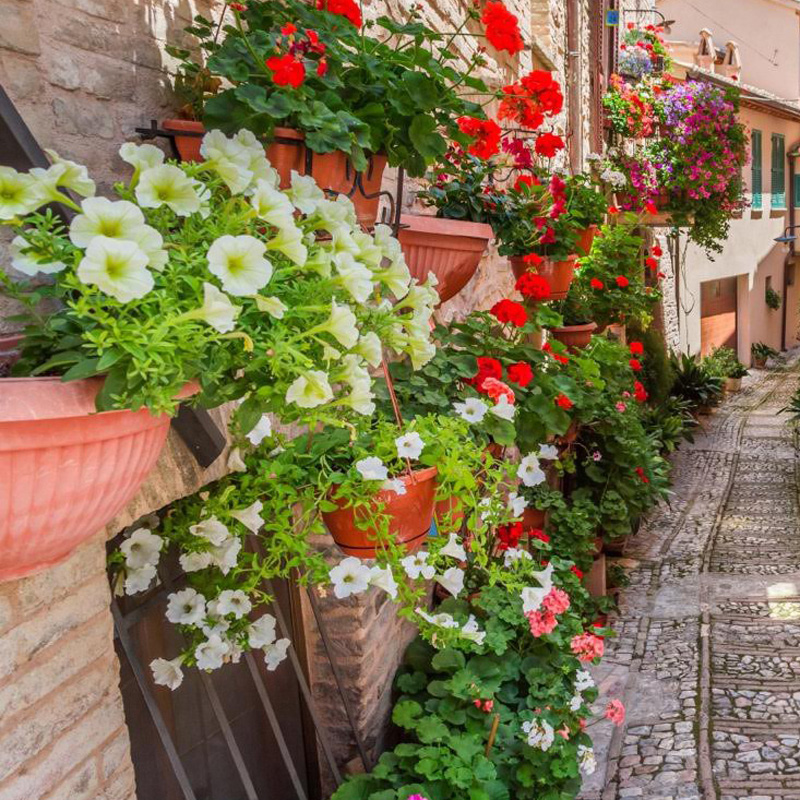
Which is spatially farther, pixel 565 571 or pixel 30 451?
pixel 565 571

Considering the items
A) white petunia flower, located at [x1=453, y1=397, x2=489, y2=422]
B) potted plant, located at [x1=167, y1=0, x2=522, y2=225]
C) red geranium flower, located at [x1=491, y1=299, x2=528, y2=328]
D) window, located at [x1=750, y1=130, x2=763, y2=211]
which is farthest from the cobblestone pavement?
window, located at [x1=750, y1=130, x2=763, y2=211]

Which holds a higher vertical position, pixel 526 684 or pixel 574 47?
pixel 574 47

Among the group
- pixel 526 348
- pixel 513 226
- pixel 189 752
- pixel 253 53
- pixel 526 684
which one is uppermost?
pixel 253 53

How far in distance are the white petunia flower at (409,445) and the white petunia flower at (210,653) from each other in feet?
2.11

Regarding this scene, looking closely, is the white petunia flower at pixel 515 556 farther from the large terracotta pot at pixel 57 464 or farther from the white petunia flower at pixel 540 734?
the large terracotta pot at pixel 57 464

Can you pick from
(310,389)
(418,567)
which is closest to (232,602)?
(418,567)

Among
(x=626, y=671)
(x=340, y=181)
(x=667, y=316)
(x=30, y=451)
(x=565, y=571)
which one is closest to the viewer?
(x=30, y=451)

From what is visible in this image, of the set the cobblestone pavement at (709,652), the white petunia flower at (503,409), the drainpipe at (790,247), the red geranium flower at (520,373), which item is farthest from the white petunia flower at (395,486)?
the drainpipe at (790,247)

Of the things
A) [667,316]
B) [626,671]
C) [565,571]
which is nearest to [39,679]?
[565,571]

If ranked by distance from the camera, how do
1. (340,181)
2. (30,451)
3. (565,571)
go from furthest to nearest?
(565,571)
(340,181)
(30,451)

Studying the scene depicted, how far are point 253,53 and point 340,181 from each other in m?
0.38

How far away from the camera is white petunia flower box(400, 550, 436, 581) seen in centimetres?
230

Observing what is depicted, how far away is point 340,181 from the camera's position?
2.14 meters

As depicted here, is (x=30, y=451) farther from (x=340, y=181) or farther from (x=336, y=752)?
(x=336, y=752)
